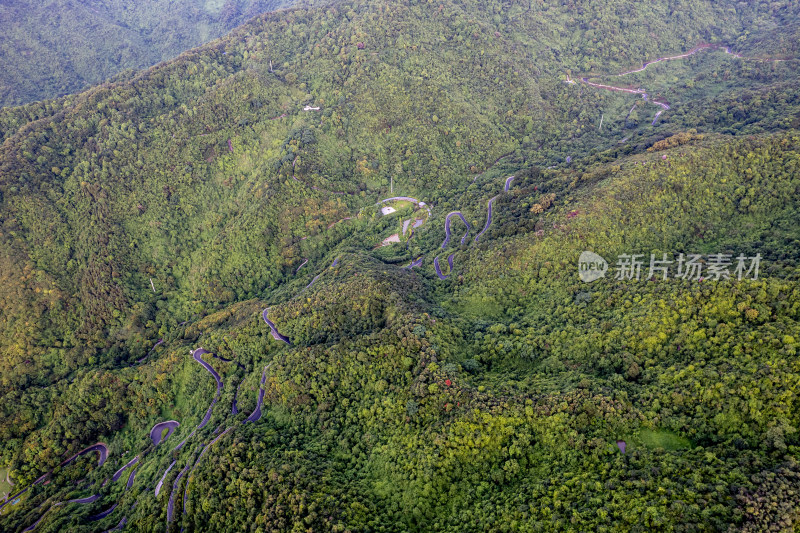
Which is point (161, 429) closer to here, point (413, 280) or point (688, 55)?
point (413, 280)

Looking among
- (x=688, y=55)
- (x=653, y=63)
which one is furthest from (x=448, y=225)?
(x=688, y=55)

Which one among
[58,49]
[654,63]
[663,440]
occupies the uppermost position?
[58,49]

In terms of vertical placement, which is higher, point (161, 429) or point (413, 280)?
point (413, 280)

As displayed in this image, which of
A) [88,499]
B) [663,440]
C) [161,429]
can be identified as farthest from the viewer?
[161,429]

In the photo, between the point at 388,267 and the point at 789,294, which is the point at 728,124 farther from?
the point at 388,267

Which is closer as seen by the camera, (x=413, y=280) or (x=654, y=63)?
(x=413, y=280)

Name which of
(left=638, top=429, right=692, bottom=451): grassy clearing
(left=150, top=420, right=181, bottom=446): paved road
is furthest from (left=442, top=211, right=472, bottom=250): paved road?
(left=150, top=420, right=181, bottom=446): paved road
